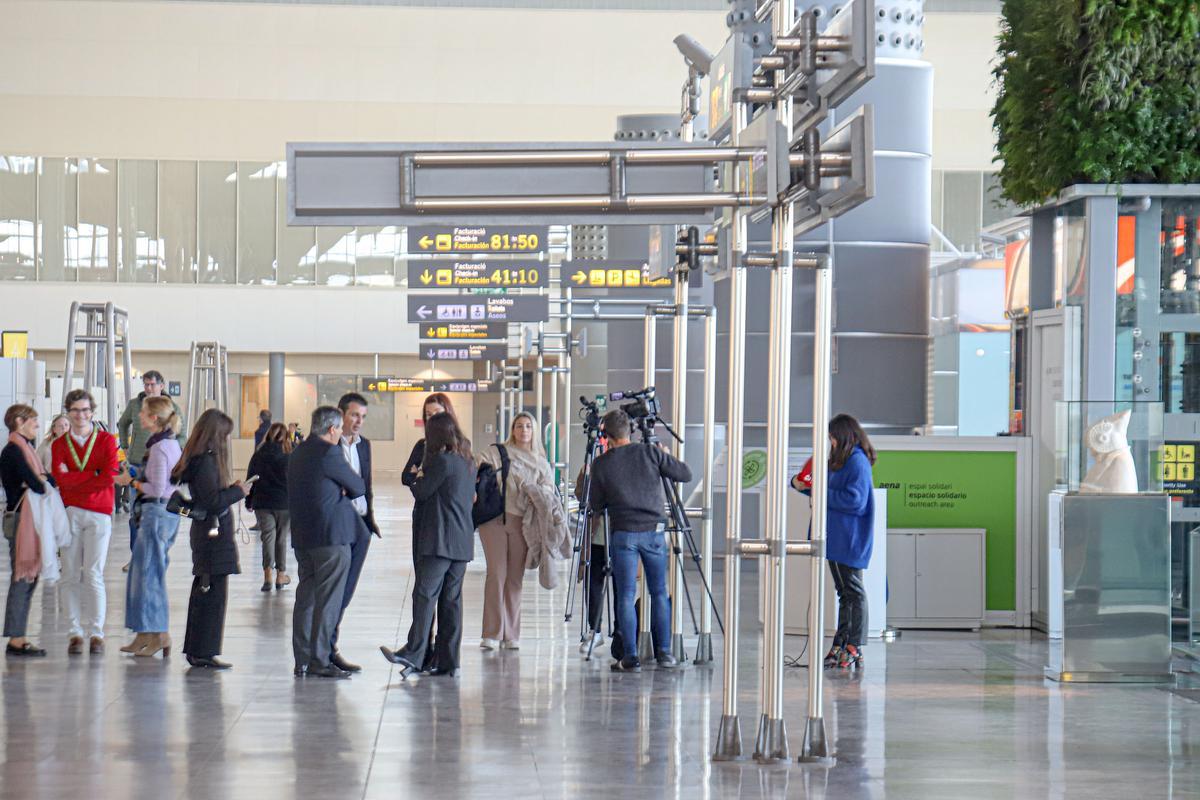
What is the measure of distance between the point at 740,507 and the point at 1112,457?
3.59m

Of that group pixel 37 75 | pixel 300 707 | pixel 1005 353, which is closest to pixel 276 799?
pixel 300 707

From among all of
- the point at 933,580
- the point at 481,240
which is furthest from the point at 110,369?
the point at 933,580

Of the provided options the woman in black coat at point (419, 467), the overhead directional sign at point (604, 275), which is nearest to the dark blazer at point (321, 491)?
the woman in black coat at point (419, 467)

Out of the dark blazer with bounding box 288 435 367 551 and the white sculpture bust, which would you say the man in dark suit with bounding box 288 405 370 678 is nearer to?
the dark blazer with bounding box 288 435 367 551

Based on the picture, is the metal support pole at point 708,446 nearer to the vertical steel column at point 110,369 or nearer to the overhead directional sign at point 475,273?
the vertical steel column at point 110,369

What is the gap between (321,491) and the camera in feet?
31.3

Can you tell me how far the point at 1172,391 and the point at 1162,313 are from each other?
57 cm

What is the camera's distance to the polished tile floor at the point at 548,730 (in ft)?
22.0

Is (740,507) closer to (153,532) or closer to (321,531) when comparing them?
(321,531)

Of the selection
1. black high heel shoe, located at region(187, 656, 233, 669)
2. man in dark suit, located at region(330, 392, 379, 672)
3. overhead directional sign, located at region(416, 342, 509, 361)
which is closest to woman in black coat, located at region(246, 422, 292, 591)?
man in dark suit, located at region(330, 392, 379, 672)

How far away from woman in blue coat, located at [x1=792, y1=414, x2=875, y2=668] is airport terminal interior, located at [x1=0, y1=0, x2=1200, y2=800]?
0.03 metres

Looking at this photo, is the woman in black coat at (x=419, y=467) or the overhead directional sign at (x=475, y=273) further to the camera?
the overhead directional sign at (x=475, y=273)

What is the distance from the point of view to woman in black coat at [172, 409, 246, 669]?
392 inches

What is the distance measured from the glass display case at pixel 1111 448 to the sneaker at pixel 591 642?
314cm
